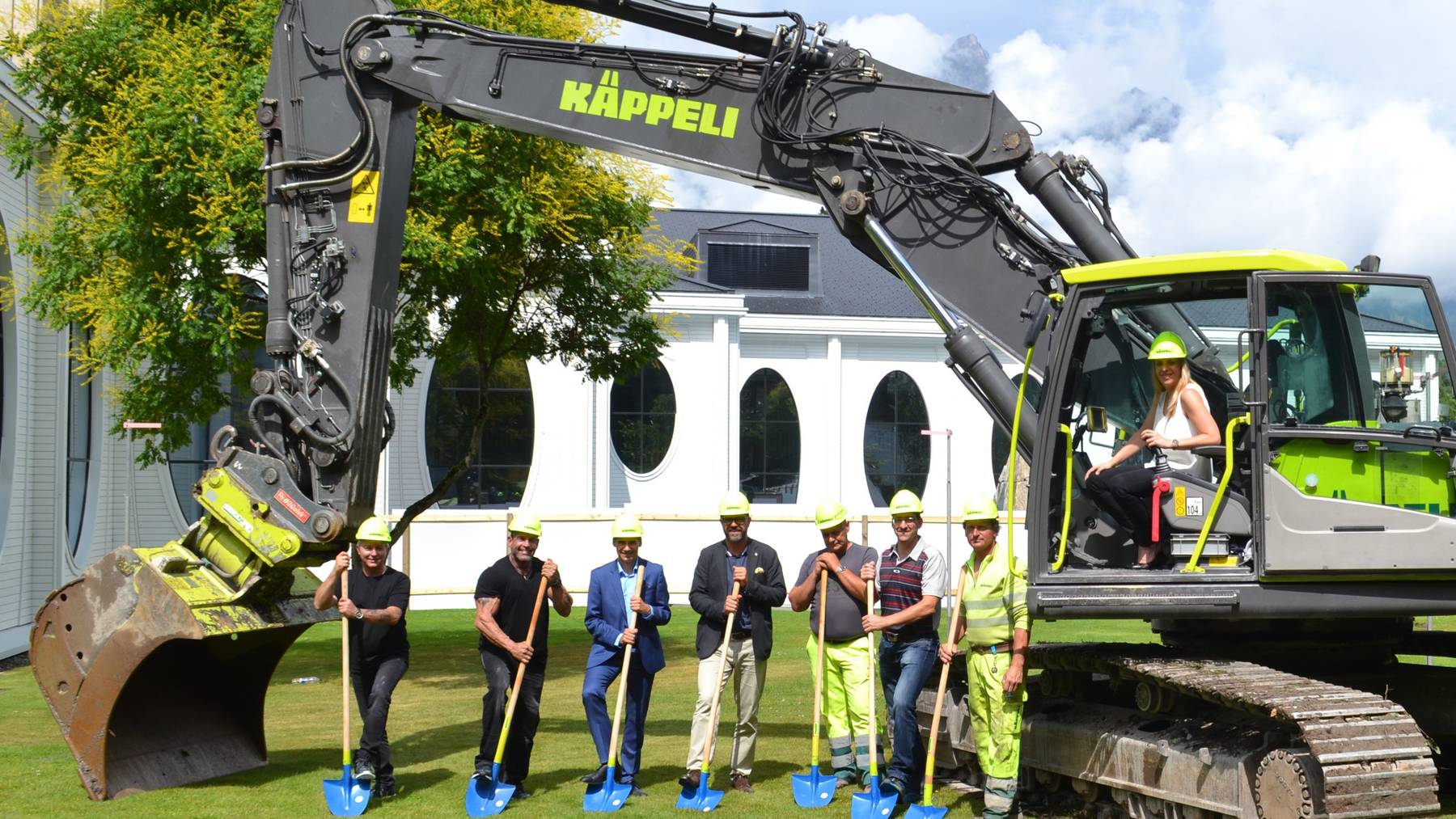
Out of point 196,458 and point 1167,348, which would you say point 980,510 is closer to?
point 1167,348

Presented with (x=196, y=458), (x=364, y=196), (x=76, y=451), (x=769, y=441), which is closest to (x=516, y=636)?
(x=364, y=196)

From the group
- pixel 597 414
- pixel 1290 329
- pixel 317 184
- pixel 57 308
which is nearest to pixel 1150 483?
pixel 1290 329

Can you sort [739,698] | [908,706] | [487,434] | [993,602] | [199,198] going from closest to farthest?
1. [993,602]
2. [908,706]
3. [739,698]
4. [199,198]
5. [487,434]

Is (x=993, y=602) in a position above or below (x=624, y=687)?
above

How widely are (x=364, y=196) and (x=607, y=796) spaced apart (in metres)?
4.16

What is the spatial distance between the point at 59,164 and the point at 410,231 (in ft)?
14.6

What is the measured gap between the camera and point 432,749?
39.9 ft

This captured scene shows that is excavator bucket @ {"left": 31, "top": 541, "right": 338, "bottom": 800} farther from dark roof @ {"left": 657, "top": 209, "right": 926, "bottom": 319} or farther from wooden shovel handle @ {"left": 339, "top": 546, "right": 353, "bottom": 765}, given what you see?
dark roof @ {"left": 657, "top": 209, "right": 926, "bottom": 319}

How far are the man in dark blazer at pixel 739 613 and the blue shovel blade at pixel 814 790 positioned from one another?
0.52 meters

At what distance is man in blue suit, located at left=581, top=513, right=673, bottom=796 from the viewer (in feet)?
32.2

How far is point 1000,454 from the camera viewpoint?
35812 mm

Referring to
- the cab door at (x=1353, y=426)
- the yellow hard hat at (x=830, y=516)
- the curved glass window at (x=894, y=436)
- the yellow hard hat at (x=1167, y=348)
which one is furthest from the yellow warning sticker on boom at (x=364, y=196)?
the curved glass window at (x=894, y=436)

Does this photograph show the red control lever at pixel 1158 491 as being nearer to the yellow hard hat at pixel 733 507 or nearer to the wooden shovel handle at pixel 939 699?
the wooden shovel handle at pixel 939 699

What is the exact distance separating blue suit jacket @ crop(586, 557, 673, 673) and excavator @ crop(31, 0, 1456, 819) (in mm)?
1689
